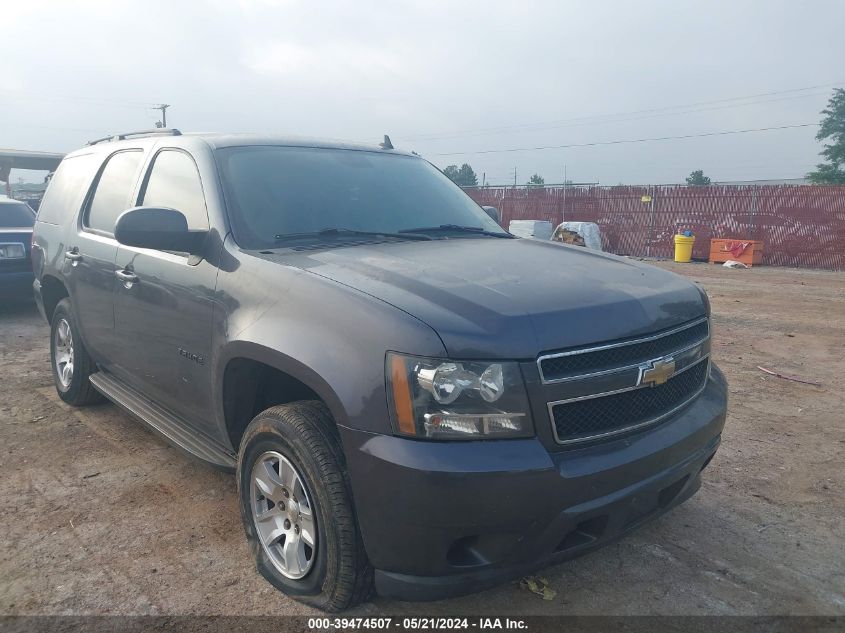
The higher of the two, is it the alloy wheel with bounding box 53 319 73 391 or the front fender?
the front fender

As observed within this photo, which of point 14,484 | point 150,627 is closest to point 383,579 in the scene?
point 150,627

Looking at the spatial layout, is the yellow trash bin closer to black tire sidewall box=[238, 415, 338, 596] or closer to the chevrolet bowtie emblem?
the chevrolet bowtie emblem

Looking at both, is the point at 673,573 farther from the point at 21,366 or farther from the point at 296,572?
the point at 21,366

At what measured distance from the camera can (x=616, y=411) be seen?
7.94 feet

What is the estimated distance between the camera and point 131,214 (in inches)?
119

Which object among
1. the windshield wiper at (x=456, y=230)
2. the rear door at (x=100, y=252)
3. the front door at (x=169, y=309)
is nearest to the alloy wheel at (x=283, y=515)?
the front door at (x=169, y=309)

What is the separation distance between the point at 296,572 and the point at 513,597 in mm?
898

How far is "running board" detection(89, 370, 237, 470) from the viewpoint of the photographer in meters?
3.20

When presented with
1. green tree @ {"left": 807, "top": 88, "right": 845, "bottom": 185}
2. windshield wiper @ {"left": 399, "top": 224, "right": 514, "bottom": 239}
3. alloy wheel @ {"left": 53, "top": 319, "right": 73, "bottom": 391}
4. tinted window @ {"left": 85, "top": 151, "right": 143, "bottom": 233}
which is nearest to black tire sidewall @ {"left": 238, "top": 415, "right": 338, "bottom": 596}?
windshield wiper @ {"left": 399, "top": 224, "right": 514, "bottom": 239}

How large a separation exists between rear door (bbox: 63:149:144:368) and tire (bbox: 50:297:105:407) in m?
0.24

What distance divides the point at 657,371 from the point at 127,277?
9.28 ft

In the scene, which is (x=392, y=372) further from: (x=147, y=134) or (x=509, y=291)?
(x=147, y=134)

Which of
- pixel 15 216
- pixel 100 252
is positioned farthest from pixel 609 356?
pixel 15 216

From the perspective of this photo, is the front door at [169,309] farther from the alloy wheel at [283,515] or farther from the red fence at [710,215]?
the red fence at [710,215]
